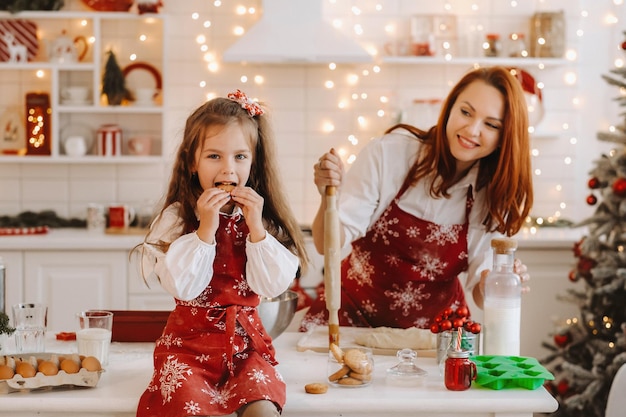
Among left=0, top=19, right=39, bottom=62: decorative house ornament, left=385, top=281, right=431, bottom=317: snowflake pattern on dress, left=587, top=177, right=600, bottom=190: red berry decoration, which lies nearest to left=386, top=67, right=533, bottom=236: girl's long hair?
left=385, top=281, right=431, bottom=317: snowflake pattern on dress

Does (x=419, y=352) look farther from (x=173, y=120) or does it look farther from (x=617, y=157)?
(x=173, y=120)

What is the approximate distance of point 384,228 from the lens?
8.52 ft

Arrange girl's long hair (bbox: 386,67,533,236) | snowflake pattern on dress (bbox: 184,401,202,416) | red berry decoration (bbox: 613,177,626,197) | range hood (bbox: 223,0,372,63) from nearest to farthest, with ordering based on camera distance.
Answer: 1. snowflake pattern on dress (bbox: 184,401,202,416)
2. girl's long hair (bbox: 386,67,533,236)
3. red berry decoration (bbox: 613,177,626,197)
4. range hood (bbox: 223,0,372,63)

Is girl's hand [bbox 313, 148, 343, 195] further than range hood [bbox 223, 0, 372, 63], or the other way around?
range hood [bbox 223, 0, 372, 63]

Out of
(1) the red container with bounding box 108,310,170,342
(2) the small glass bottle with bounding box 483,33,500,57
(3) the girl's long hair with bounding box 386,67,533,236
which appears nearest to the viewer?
(1) the red container with bounding box 108,310,170,342

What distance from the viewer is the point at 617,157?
3.41 meters

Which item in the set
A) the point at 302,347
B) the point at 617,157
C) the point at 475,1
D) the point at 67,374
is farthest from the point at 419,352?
the point at 475,1

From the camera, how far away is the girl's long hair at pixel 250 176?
1908mm

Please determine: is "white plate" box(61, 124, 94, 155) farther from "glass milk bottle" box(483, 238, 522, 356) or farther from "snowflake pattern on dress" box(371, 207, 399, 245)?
"glass milk bottle" box(483, 238, 522, 356)

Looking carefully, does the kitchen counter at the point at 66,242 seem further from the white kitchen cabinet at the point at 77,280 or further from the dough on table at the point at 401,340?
the dough on table at the point at 401,340

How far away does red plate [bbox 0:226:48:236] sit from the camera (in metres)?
4.03

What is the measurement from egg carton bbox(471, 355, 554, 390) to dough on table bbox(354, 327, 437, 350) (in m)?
0.25

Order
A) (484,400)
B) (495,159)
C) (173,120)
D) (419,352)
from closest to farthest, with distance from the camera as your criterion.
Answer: (484,400), (419,352), (495,159), (173,120)

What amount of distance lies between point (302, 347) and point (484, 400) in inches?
21.9
